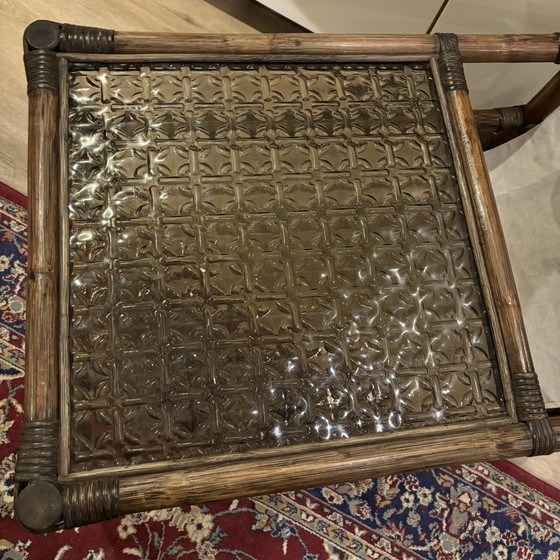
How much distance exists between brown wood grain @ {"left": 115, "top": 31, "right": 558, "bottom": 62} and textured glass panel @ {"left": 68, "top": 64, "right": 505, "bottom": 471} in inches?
1.3

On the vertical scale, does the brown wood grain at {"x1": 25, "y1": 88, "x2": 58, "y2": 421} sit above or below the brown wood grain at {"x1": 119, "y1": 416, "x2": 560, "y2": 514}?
above

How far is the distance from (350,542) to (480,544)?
1.02 ft

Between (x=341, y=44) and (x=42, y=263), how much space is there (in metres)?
0.61

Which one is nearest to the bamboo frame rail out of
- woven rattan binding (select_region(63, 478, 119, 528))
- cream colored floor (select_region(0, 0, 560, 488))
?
cream colored floor (select_region(0, 0, 560, 488))

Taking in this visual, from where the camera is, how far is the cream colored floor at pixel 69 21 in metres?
1.37

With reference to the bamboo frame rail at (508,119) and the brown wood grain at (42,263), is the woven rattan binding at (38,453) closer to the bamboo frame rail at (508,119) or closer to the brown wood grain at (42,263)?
the brown wood grain at (42,263)

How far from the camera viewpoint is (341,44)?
91cm

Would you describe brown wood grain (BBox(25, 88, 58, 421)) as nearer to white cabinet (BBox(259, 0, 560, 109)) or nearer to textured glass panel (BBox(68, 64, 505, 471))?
textured glass panel (BBox(68, 64, 505, 471))

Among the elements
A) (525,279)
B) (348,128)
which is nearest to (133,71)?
(348,128)

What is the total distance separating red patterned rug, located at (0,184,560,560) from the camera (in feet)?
3.73

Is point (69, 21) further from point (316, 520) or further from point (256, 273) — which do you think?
point (316, 520)

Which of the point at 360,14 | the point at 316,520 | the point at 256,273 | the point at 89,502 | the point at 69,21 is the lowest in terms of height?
the point at 316,520

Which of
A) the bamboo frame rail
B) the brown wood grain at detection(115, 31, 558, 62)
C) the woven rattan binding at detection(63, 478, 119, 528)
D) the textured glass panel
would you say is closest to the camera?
the woven rattan binding at detection(63, 478, 119, 528)

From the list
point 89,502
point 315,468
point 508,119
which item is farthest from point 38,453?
point 508,119
